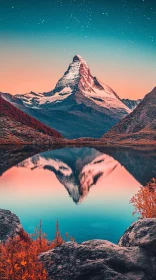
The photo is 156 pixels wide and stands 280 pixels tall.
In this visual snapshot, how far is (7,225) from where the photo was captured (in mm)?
16734

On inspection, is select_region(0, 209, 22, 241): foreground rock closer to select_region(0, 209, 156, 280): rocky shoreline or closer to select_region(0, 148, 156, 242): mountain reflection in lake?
select_region(0, 209, 156, 280): rocky shoreline

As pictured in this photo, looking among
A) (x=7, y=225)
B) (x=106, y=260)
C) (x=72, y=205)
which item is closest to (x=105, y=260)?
(x=106, y=260)

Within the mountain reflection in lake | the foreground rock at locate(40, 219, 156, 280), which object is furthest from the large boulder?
the mountain reflection in lake

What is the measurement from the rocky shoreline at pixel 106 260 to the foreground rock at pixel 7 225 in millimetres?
4573

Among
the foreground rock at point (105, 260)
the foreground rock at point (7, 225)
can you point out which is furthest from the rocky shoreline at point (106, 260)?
the foreground rock at point (7, 225)

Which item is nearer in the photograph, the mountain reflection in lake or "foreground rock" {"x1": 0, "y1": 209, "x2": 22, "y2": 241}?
"foreground rock" {"x1": 0, "y1": 209, "x2": 22, "y2": 241}

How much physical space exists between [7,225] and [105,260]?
7.20 meters

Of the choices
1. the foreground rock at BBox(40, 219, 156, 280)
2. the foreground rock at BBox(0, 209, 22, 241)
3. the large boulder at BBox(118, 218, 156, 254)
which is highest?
the foreground rock at BBox(0, 209, 22, 241)

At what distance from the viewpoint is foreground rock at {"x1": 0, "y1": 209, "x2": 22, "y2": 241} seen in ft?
52.2

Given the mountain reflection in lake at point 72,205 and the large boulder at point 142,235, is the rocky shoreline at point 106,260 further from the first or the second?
the mountain reflection in lake at point 72,205

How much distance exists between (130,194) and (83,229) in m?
19.9

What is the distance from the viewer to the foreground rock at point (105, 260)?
429 inches

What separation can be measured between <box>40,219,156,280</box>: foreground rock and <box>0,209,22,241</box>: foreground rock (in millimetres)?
4502

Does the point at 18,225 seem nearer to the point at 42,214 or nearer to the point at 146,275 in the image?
the point at 146,275
